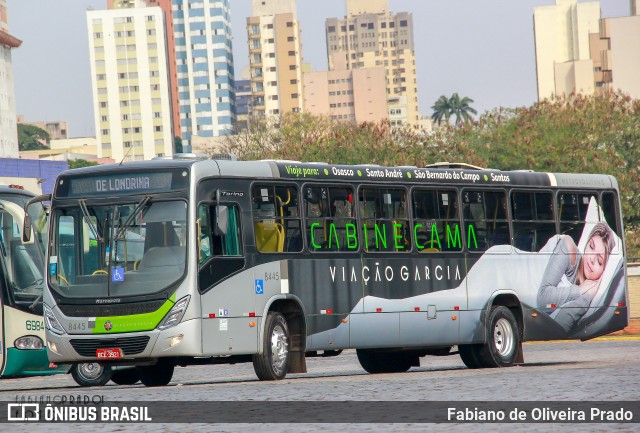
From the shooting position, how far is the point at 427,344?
21.1 m

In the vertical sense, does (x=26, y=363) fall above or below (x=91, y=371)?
above

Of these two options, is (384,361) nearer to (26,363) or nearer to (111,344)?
(26,363)

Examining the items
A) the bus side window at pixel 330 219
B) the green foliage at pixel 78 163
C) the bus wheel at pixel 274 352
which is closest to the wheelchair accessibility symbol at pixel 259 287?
the bus wheel at pixel 274 352

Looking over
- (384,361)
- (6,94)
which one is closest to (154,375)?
(384,361)

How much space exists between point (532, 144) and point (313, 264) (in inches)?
2169

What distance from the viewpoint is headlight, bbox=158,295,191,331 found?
57.4 feet

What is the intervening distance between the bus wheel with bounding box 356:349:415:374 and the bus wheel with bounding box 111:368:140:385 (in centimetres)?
394

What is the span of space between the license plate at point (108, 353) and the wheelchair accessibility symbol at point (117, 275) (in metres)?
0.91

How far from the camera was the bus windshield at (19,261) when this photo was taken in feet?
69.3

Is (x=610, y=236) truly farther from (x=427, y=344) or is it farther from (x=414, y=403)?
(x=414, y=403)

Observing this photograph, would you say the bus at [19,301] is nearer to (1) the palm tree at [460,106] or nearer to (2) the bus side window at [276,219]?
(2) the bus side window at [276,219]

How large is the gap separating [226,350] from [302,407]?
16.6 feet

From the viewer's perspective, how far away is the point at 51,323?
18.2 meters

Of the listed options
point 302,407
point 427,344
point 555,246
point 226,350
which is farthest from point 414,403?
point 555,246
